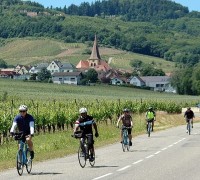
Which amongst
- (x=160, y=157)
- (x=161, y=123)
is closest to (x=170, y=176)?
(x=160, y=157)

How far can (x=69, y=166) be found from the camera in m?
21.1

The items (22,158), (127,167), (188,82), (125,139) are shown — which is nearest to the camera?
(22,158)

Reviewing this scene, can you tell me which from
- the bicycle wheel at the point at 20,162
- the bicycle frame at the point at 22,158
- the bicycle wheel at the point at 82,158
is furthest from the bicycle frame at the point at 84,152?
the bicycle wheel at the point at 20,162

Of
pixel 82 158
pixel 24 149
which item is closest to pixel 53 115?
pixel 82 158

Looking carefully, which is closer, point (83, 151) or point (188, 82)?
point (83, 151)

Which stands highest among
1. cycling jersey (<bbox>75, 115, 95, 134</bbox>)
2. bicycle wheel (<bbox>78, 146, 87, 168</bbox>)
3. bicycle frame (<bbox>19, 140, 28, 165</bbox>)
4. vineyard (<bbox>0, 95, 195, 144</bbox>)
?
cycling jersey (<bbox>75, 115, 95, 134</bbox>)

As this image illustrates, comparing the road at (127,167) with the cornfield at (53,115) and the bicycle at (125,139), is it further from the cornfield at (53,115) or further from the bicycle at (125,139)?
the cornfield at (53,115)

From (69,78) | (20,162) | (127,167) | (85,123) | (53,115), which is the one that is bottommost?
(53,115)

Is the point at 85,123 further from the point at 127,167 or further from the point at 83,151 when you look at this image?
the point at 127,167

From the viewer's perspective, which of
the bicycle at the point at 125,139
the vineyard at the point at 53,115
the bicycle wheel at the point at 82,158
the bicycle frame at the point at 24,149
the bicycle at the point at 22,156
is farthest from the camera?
the vineyard at the point at 53,115

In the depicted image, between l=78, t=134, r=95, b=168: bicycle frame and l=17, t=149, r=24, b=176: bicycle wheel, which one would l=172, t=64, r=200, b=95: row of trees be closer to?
l=78, t=134, r=95, b=168: bicycle frame

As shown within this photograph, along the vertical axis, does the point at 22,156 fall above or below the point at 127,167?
above

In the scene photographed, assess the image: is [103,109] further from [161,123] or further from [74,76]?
[74,76]

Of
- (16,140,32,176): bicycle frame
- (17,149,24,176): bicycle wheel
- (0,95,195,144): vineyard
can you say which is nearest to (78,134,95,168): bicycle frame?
(16,140,32,176): bicycle frame
